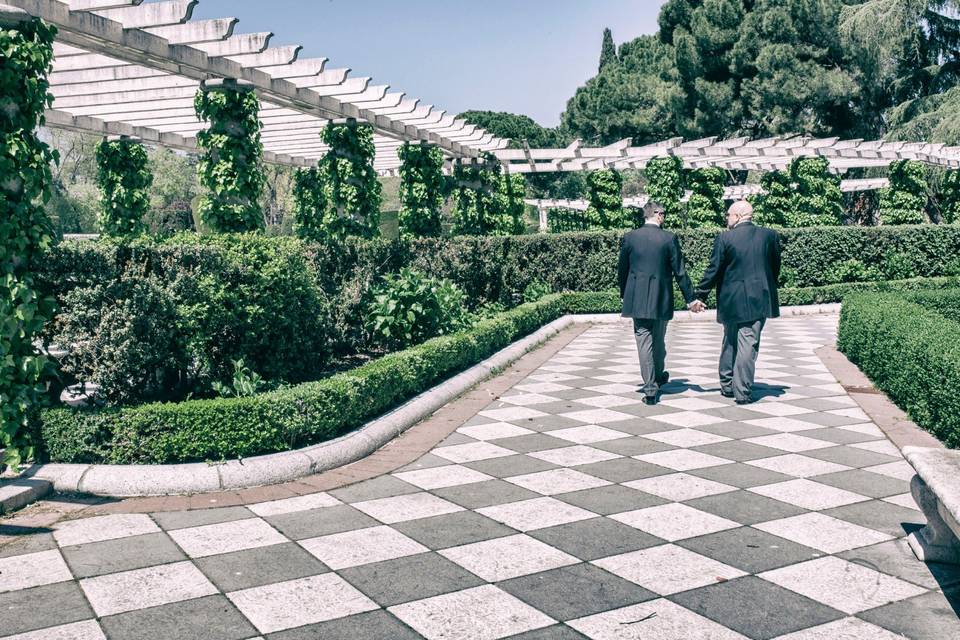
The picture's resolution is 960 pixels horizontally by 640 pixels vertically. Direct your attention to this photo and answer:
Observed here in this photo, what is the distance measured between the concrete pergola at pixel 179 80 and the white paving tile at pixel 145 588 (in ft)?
12.3

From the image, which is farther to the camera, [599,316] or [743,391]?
[599,316]

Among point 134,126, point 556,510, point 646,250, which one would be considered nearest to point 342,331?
point 646,250

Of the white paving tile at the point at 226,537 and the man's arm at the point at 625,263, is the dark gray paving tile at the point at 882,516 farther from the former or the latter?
the man's arm at the point at 625,263

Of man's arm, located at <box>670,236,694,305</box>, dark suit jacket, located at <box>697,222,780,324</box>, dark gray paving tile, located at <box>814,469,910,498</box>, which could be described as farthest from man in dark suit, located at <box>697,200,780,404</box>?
dark gray paving tile, located at <box>814,469,910,498</box>

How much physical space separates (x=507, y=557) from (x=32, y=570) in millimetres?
2136

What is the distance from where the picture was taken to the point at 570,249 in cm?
1625

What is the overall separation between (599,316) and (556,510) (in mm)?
10936

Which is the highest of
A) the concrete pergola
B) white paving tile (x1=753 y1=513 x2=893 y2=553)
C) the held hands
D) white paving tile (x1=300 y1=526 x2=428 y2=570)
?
the concrete pergola

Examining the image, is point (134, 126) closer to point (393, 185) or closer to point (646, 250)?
point (646, 250)

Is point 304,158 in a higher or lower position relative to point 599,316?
higher

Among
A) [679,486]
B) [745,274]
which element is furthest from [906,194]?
[679,486]

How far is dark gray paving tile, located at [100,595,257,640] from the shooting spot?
3.17 m

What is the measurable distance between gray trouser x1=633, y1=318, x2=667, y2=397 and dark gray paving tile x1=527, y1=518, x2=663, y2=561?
10.5 feet

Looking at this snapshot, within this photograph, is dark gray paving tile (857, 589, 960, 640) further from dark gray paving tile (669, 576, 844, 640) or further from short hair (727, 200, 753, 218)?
short hair (727, 200, 753, 218)
